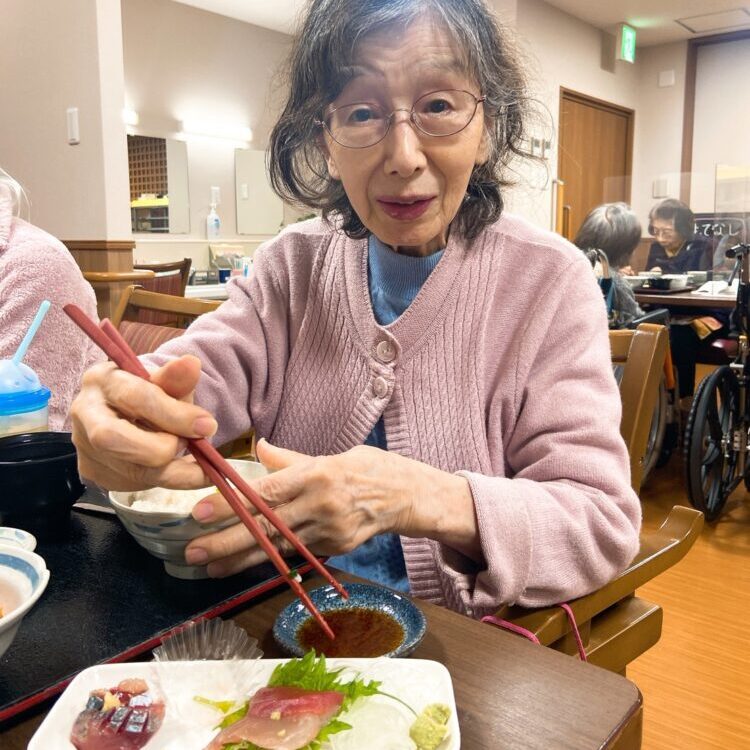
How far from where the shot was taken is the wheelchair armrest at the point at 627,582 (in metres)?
0.80

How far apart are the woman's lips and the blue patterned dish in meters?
0.53

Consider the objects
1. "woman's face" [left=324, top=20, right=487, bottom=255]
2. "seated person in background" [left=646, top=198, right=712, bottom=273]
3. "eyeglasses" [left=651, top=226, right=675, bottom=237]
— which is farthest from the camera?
"eyeglasses" [left=651, top=226, right=675, bottom=237]

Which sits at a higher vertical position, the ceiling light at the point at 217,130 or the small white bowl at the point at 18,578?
the ceiling light at the point at 217,130

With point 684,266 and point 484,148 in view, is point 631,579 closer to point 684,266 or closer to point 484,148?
point 484,148

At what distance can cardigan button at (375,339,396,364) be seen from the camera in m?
1.06

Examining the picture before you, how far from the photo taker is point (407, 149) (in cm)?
94

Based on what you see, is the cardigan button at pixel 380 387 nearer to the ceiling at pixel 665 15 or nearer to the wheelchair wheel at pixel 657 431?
the wheelchair wheel at pixel 657 431

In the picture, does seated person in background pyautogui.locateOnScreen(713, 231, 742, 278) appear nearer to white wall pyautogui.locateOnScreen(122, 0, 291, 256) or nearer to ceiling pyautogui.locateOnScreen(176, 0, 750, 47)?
ceiling pyautogui.locateOnScreen(176, 0, 750, 47)

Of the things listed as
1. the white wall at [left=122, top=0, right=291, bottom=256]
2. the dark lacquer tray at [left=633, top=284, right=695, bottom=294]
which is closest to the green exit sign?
the white wall at [left=122, top=0, right=291, bottom=256]

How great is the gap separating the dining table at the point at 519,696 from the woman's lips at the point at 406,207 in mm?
575

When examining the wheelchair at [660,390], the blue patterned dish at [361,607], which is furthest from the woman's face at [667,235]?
the blue patterned dish at [361,607]

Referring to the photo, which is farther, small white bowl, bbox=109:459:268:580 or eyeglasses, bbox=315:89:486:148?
eyeglasses, bbox=315:89:486:148

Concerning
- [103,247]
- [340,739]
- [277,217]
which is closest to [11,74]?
[103,247]

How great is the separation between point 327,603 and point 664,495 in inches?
119
